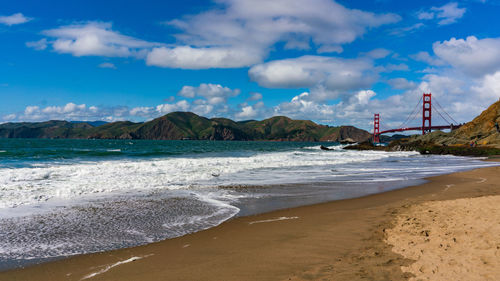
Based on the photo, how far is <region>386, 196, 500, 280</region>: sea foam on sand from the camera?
3.82m

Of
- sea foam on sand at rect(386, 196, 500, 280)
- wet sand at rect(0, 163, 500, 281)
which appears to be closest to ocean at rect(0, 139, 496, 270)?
wet sand at rect(0, 163, 500, 281)

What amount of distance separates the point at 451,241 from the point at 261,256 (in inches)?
124

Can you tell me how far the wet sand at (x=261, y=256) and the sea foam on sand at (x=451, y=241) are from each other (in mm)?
124

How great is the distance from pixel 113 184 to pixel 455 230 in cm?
1155

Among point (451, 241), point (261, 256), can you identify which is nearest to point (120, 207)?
point (261, 256)

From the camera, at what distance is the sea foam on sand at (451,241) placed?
382 cm

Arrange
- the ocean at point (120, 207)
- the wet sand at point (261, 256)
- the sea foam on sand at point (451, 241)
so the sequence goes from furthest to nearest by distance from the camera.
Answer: the ocean at point (120, 207)
the wet sand at point (261, 256)
the sea foam on sand at point (451, 241)

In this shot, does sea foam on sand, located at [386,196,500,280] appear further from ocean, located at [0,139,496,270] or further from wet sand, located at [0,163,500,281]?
ocean, located at [0,139,496,270]

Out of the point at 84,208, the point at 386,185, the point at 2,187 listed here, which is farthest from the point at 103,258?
the point at 386,185

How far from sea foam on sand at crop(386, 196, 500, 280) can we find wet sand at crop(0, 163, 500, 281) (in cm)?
12

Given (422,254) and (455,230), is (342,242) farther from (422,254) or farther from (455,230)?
(455,230)

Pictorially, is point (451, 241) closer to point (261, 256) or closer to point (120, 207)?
point (261, 256)

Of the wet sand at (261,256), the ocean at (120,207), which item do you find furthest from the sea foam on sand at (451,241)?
the ocean at (120,207)

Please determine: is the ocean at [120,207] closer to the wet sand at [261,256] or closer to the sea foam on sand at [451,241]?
the wet sand at [261,256]
